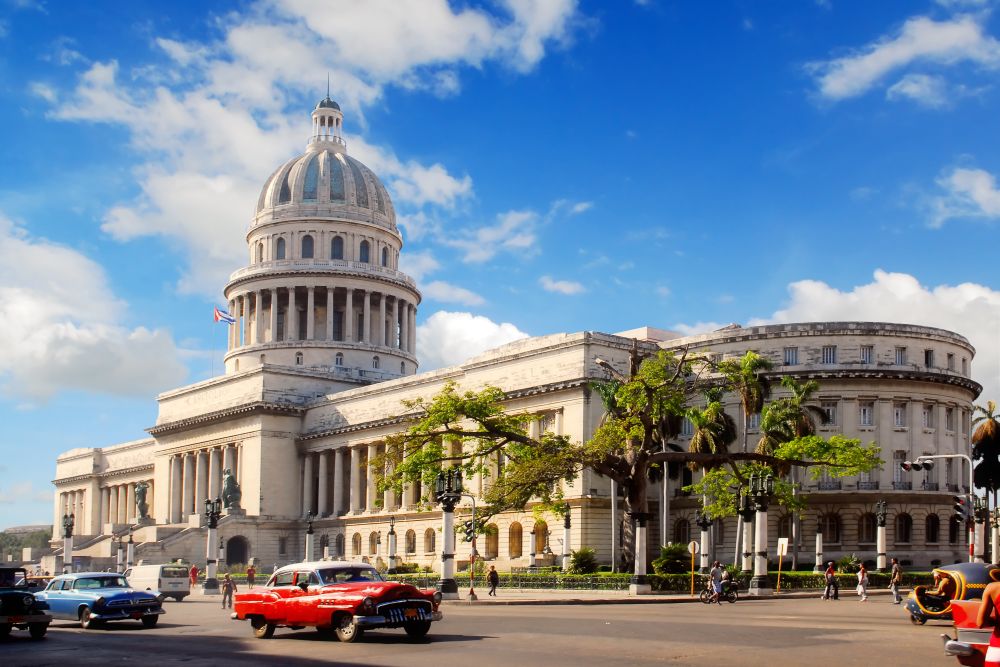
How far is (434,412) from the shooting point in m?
58.4

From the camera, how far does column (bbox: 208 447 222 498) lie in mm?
111062

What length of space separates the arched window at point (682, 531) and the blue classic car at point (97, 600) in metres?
Answer: 47.4

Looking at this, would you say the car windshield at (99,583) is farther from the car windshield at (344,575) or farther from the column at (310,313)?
the column at (310,313)

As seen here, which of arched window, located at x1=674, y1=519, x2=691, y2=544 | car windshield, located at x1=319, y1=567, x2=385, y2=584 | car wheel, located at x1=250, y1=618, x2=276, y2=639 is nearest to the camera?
car windshield, located at x1=319, y1=567, x2=385, y2=584

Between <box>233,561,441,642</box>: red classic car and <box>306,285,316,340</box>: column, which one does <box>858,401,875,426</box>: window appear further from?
<box>306,285,316,340</box>: column

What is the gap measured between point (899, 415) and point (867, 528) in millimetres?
7594

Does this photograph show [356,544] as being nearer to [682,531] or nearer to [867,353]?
[682,531]

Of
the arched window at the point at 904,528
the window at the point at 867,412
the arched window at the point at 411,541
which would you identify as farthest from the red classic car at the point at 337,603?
the arched window at the point at 411,541

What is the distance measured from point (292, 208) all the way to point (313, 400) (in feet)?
78.4

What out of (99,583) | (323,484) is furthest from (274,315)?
(99,583)

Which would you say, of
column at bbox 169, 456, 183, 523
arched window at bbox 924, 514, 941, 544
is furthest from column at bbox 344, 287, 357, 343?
arched window at bbox 924, 514, 941, 544

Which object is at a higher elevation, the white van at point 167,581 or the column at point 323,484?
the column at point 323,484

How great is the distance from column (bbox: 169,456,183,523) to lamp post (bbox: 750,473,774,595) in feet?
240

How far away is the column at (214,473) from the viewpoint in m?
111
